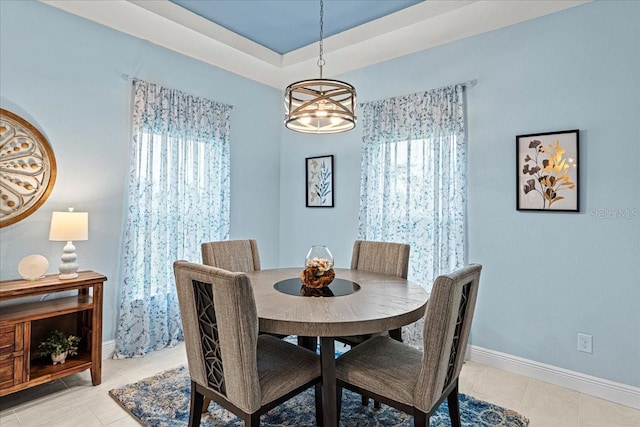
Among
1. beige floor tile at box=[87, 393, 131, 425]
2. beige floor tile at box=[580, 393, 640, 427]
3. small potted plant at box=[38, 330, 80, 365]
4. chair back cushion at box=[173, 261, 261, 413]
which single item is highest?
chair back cushion at box=[173, 261, 261, 413]

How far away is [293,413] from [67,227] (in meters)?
1.98

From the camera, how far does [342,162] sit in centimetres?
396

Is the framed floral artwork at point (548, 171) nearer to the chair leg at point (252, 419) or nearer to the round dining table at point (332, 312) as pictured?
the round dining table at point (332, 312)

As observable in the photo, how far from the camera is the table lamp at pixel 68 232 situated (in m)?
2.46

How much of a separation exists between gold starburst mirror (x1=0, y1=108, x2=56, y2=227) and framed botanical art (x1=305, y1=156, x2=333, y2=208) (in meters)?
2.47

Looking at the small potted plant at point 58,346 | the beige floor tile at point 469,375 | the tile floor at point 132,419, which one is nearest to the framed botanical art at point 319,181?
the beige floor tile at point 469,375

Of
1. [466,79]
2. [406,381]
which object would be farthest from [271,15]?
[406,381]

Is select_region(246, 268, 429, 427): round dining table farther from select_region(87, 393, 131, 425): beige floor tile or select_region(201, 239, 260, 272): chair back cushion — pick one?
select_region(87, 393, 131, 425): beige floor tile

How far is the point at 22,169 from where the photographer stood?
8.26ft

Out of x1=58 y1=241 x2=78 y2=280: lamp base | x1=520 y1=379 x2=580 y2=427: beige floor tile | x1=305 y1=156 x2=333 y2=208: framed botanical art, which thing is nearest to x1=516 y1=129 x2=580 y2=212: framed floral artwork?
x1=520 y1=379 x2=580 y2=427: beige floor tile

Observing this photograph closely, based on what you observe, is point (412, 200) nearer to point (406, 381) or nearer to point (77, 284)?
point (406, 381)

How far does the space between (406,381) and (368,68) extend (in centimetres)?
313

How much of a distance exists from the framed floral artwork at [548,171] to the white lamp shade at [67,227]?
3.30 m

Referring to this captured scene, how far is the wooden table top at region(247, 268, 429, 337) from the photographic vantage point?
5.25 feet
